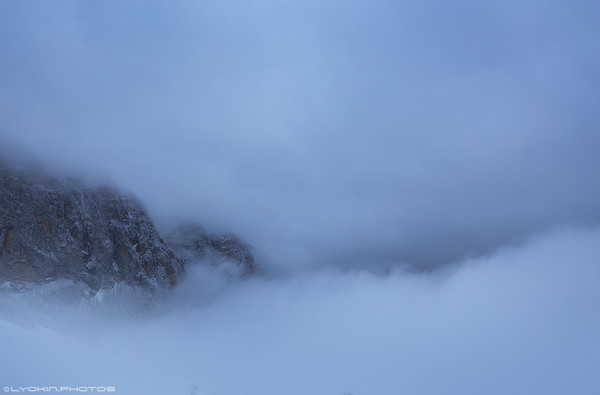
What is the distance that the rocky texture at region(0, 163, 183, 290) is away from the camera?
272 feet

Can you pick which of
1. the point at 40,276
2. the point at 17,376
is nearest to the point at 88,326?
the point at 40,276

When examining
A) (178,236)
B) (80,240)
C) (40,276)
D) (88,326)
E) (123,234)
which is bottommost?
(88,326)

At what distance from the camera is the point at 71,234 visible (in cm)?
9638

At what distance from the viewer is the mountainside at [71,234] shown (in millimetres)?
83000

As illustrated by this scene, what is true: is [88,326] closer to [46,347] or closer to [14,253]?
[14,253]

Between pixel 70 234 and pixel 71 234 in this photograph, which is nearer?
pixel 70 234

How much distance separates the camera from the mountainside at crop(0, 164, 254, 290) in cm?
8300

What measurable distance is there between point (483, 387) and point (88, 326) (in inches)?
4314

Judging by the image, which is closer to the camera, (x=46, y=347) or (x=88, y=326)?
(x=46, y=347)

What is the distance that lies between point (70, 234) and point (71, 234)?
38 cm

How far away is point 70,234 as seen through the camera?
96.0 m

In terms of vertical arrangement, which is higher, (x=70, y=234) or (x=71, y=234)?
(x=71, y=234)

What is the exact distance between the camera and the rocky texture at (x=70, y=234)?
272ft

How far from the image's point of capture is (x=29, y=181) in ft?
301
